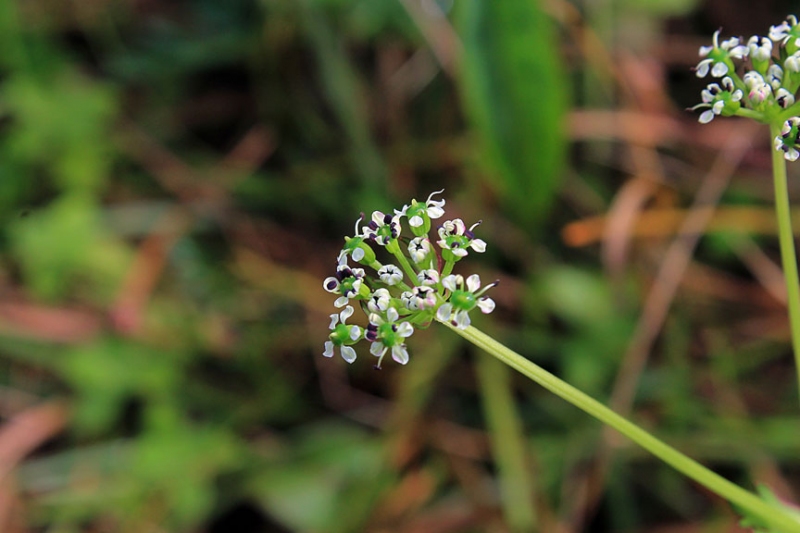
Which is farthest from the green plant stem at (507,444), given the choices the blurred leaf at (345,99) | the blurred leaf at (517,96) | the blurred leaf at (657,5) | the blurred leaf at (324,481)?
the blurred leaf at (657,5)

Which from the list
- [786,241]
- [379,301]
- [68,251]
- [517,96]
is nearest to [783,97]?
[786,241]

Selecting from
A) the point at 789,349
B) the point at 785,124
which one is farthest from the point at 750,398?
the point at 785,124

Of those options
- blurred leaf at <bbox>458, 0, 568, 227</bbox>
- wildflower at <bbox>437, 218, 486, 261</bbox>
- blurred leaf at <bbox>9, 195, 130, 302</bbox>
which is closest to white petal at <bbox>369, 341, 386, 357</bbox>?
wildflower at <bbox>437, 218, 486, 261</bbox>

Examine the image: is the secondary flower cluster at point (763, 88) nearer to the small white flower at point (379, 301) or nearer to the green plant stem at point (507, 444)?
the small white flower at point (379, 301)

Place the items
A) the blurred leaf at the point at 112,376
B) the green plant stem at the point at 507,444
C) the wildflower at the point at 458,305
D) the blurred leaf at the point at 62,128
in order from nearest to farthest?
the wildflower at the point at 458,305 → the green plant stem at the point at 507,444 → the blurred leaf at the point at 112,376 → the blurred leaf at the point at 62,128

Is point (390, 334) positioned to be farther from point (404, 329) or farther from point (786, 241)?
point (786, 241)

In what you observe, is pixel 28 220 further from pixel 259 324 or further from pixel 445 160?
pixel 445 160
